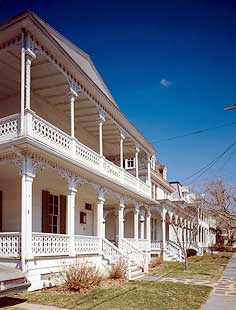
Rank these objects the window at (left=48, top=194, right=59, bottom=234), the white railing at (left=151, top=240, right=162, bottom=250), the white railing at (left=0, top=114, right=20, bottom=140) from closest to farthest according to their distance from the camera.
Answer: the white railing at (left=0, top=114, right=20, bottom=140), the window at (left=48, top=194, right=59, bottom=234), the white railing at (left=151, top=240, right=162, bottom=250)

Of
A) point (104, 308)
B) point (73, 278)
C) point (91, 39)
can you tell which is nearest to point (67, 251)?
point (73, 278)

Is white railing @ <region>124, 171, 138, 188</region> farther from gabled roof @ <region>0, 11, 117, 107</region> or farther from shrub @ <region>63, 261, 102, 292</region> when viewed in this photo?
shrub @ <region>63, 261, 102, 292</region>

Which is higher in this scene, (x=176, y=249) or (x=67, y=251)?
(x=67, y=251)

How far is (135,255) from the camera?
1891 centimetres

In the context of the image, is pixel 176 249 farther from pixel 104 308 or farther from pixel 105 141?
pixel 104 308

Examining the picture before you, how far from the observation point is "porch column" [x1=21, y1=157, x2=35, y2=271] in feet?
35.9

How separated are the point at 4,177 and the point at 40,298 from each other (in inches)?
224

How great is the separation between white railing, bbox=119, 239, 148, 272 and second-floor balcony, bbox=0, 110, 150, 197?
341 cm

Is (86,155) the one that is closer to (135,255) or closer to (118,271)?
(118,271)

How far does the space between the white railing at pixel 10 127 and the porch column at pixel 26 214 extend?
90 cm

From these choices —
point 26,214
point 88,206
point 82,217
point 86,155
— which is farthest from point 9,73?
point 88,206

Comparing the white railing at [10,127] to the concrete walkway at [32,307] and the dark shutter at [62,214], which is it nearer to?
the concrete walkway at [32,307]

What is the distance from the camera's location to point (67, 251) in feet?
44.3

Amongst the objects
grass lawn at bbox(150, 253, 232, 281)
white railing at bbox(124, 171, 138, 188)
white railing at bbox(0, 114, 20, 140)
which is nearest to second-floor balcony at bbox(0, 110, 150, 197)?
white railing at bbox(0, 114, 20, 140)
